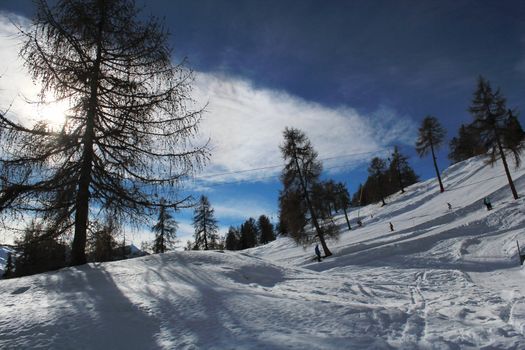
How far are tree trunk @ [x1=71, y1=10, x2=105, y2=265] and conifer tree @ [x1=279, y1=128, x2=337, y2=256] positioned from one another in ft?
52.0

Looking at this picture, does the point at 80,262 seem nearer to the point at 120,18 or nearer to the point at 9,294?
the point at 9,294

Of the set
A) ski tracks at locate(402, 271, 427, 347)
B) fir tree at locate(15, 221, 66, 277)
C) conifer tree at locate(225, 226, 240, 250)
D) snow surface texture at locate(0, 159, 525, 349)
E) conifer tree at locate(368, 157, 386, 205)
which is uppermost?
conifer tree at locate(368, 157, 386, 205)

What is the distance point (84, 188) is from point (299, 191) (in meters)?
16.5

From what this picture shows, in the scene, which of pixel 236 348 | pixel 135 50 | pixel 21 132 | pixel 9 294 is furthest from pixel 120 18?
pixel 236 348

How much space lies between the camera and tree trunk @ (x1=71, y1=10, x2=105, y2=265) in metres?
7.64

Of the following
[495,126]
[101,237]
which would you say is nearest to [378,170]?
[495,126]

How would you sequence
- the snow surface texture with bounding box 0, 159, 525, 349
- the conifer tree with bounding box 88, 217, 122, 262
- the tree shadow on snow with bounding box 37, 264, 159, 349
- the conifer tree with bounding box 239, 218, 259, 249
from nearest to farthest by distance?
the tree shadow on snow with bounding box 37, 264, 159, 349
the snow surface texture with bounding box 0, 159, 525, 349
the conifer tree with bounding box 88, 217, 122, 262
the conifer tree with bounding box 239, 218, 259, 249

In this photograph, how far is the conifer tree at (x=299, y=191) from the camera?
72.1ft

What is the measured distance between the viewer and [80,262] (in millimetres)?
7629

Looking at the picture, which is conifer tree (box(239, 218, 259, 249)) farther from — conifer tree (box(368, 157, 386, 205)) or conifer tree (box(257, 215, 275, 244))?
conifer tree (box(368, 157, 386, 205))

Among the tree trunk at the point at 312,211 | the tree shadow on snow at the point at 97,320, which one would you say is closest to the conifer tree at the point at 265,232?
the tree trunk at the point at 312,211

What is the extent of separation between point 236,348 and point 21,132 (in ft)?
21.7

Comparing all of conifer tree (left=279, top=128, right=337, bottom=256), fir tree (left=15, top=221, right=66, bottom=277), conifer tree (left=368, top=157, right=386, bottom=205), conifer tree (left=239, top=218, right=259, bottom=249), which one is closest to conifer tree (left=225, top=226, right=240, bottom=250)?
conifer tree (left=239, top=218, right=259, bottom=249)

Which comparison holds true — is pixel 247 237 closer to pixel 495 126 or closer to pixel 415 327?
pixel 495 126
